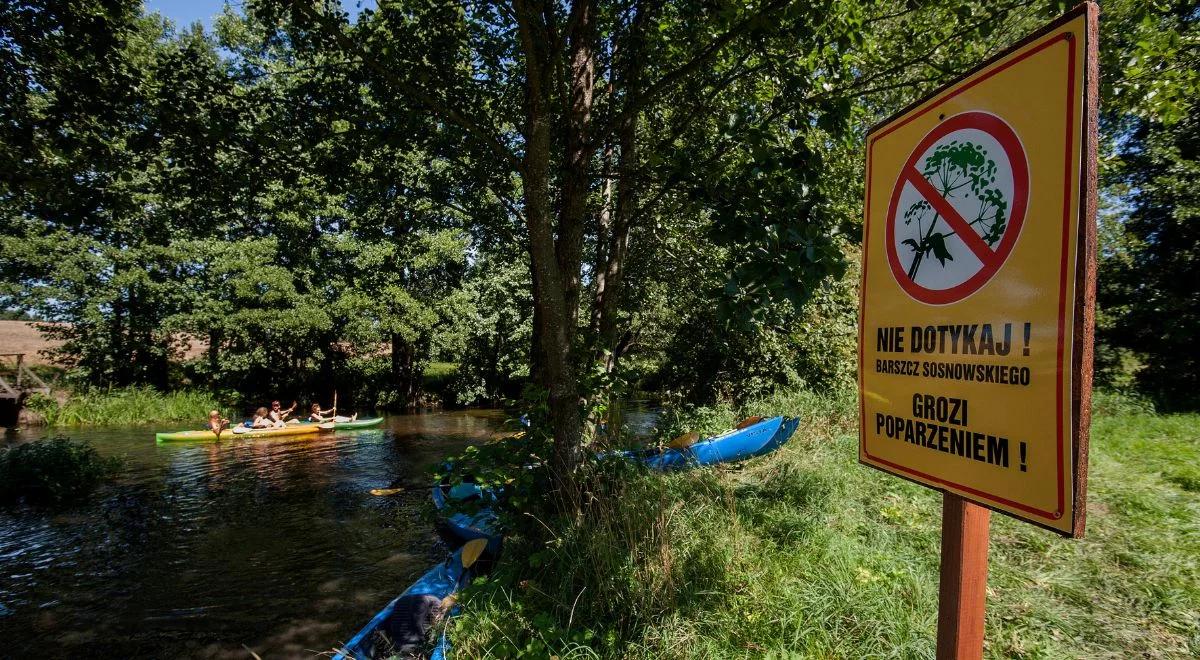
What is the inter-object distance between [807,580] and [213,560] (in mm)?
7023

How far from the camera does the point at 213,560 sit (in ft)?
22.9

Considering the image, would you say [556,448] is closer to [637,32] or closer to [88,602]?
[637,32]

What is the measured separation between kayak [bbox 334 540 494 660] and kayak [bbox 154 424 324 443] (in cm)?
1354

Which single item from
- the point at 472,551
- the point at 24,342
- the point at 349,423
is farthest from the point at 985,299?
the point at 24,342

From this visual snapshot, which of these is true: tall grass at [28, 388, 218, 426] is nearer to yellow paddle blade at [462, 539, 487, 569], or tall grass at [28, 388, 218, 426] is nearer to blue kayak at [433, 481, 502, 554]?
blue kayak at [433, 481, 502, 554]

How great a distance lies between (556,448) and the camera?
454 centimetres

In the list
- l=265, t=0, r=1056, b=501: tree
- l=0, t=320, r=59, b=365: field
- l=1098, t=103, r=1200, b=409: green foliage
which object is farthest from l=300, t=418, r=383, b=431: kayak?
l=1098, t=103, r=1200, b=409: green foliage

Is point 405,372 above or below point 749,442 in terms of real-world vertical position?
below

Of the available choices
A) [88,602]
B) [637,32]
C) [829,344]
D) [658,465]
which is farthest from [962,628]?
[829,344]

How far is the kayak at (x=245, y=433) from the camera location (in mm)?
14703

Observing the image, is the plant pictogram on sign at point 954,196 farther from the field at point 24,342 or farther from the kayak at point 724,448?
the field at point 24,342

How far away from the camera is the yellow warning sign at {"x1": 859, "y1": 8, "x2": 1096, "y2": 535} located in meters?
1.15

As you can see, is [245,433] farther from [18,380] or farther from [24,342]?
[24,342]

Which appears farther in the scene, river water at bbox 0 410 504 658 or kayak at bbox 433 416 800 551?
kayak at bbox 433 416 800 551
